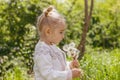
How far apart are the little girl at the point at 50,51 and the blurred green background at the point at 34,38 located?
196 centimetres

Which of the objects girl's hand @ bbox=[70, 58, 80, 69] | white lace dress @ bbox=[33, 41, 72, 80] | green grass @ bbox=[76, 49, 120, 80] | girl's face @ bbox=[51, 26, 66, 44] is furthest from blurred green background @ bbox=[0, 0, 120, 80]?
girl's face @ bbox=[51, 26, 66, 44]

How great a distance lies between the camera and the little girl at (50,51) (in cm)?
324

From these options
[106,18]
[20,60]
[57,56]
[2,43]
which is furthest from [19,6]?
[57,56]

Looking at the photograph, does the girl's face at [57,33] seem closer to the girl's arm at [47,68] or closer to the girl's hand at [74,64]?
the girl's arm at [47,68]

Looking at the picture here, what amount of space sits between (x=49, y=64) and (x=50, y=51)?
14 cm

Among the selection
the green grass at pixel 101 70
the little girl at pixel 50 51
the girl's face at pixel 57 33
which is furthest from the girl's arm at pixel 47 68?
the green grass at pixel 101 70

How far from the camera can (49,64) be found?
324 cm

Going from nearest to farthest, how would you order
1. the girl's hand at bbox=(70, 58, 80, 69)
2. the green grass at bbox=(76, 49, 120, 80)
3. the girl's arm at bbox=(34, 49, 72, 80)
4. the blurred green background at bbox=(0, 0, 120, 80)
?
1. the girl's arm at bbox=(34, 49, 72, 80)
2. the girl's hand at bbox=(70, 58, 80, 69)
3. the green grass at bbox=(76, 49, 120, 80)
4. the blurred green background at bbox=(0, 0, 120, 80)

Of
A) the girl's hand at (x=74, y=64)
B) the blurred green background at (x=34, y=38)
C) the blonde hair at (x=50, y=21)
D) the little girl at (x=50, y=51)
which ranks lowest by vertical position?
the blurred green background at (x=34, y=38)

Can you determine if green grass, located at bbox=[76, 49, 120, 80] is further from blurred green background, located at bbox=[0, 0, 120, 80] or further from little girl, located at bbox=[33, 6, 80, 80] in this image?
little girl, located at bbox=[33, 6, 80, 80]

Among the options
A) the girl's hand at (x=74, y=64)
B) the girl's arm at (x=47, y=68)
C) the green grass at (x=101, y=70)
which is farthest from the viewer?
the green grass at (x=101, y=70)

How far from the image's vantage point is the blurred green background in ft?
18.7

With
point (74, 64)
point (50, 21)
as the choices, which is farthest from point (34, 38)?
point (50, 21)

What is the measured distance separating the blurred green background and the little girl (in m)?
1.96
